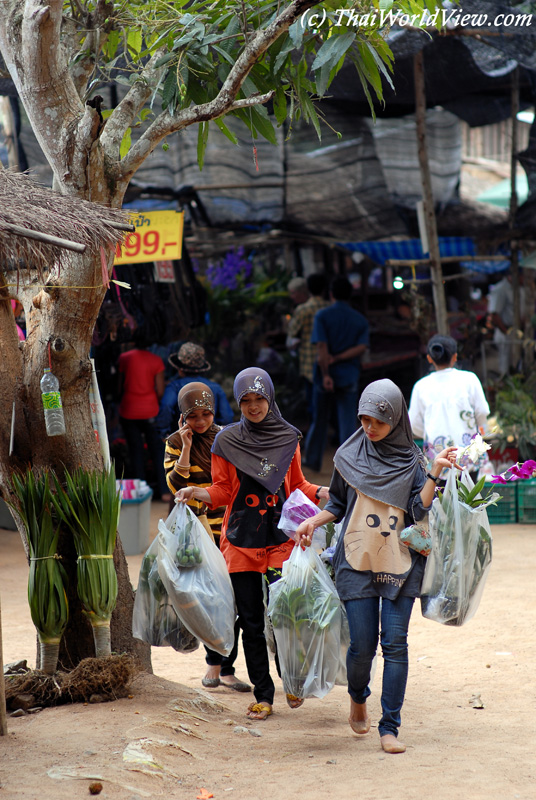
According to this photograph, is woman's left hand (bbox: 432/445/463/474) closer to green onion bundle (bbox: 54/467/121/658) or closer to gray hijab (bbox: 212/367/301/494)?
gray hijab (bbox: 212/367/301/494)

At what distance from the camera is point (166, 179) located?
878cm

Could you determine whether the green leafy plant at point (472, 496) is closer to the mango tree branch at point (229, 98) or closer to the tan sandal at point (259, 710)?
the tan sandal at point (259, 710)

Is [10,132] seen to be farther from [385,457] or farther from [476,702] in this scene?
[476,702]

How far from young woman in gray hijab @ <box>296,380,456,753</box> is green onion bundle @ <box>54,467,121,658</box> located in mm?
1112

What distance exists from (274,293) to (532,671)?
7.05m

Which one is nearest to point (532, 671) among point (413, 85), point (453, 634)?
point (453, 634)

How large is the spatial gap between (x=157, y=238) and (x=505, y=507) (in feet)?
13.7

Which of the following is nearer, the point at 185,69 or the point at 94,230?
the point at 94,230

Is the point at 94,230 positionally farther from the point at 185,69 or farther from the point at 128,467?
the point at 128,467

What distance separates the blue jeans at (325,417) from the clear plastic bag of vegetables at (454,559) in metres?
5.88

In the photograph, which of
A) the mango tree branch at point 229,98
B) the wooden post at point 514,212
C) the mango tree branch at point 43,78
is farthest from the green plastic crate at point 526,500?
the mango tree branch at point 43,78

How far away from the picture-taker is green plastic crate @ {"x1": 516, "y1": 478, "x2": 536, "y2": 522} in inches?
323

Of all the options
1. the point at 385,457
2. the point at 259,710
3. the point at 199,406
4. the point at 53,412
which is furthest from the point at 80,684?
the point at 385,457

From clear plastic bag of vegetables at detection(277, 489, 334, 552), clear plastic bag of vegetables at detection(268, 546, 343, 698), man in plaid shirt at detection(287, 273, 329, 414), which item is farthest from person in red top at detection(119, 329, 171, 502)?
clear plastic bag of vegetables at detection(268, 546, 343, 698)
